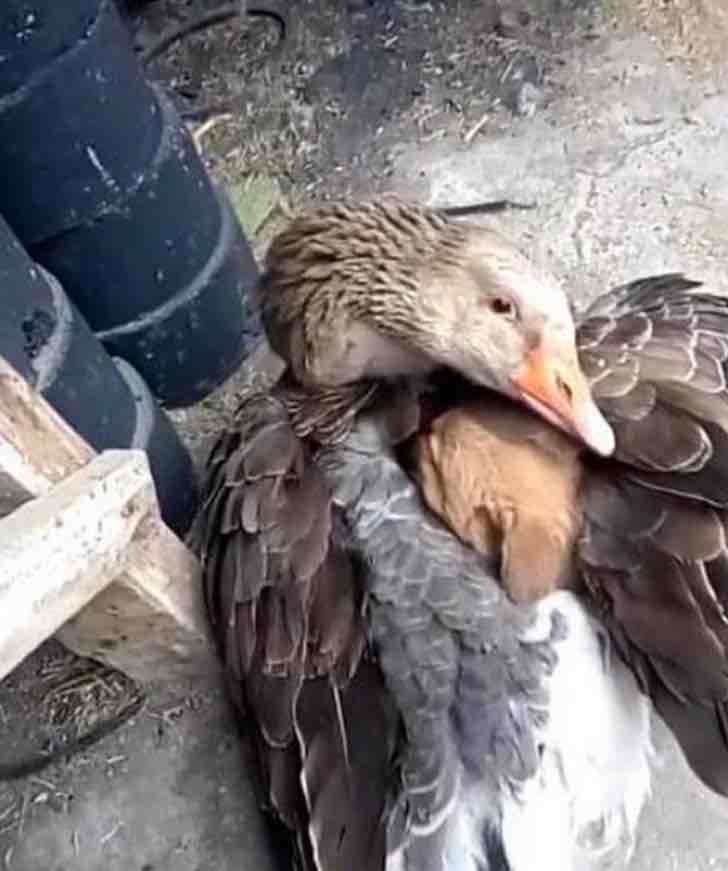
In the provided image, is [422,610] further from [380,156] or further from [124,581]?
[380,156]

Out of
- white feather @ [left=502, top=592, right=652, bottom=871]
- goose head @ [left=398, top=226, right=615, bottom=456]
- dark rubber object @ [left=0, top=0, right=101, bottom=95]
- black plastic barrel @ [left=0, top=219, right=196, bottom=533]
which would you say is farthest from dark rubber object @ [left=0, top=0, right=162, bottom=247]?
white feather @ [left=502, top=592, right=652, bottom=871]

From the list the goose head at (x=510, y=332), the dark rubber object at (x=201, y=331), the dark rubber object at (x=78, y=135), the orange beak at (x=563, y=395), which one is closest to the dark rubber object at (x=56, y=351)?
the dark rubber object at (x=78, y=135)

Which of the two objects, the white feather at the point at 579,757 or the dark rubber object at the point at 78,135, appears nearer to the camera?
the white feather at the point at 579,757

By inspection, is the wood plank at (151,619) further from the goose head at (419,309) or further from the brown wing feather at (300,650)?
the goose head at (419,309)

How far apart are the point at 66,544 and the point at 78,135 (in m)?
0.70

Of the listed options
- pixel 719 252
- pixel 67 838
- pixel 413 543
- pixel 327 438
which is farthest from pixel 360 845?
pixel 719 252

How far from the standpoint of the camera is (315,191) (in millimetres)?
2840

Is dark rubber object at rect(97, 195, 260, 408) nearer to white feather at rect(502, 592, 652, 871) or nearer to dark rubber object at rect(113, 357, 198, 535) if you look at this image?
dark rubber object at rect(113, 357, 198, 535)

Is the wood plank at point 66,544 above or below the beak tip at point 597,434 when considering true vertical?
above

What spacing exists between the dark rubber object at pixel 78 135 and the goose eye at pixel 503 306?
0.60 m

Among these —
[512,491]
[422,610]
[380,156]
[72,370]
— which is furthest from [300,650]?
[380,156]

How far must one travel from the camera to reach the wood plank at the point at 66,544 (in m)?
1.59

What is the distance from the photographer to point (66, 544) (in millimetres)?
1678

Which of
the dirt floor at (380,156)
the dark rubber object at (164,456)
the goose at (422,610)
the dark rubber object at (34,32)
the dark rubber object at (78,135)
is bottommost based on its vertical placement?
the dirt floor at (380,156)
